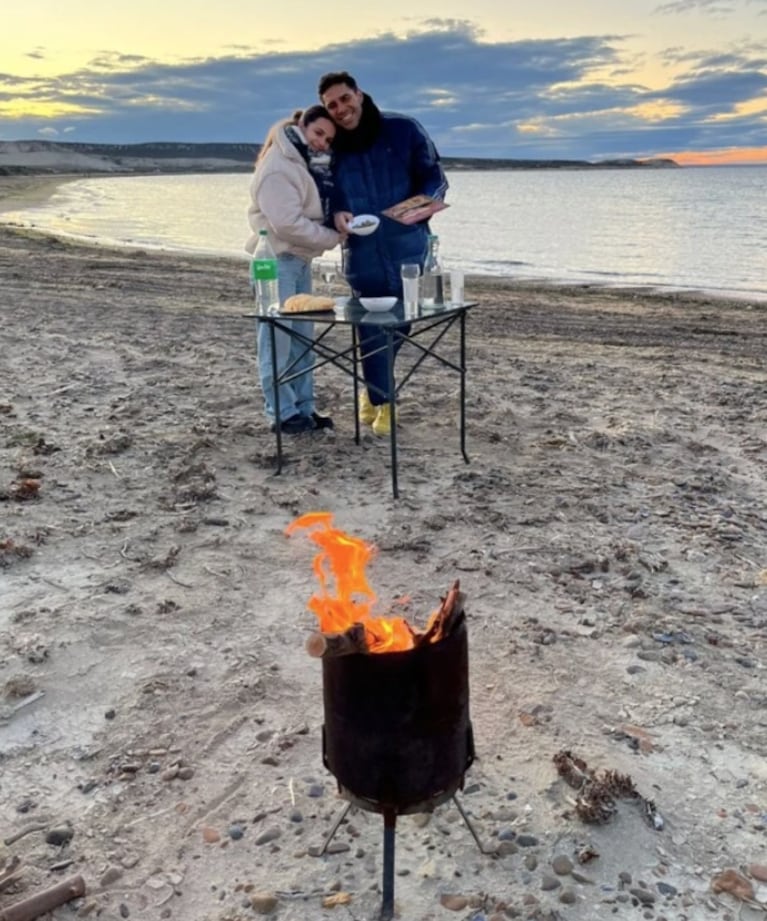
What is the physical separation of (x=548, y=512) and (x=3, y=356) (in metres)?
5.85

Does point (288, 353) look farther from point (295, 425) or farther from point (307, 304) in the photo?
point (307, 304)

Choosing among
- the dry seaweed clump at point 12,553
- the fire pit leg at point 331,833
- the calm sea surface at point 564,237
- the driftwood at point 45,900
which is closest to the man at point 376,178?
the dry seaweed clump at point 12,553

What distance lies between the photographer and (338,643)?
6.85 ft

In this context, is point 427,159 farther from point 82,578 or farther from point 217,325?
point 217,325

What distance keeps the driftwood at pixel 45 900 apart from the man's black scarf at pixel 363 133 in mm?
4189

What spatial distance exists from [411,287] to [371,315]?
28 centimetres

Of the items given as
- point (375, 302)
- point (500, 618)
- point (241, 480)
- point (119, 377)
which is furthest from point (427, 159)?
point (119, 377)

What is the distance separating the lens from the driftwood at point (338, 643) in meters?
2.06

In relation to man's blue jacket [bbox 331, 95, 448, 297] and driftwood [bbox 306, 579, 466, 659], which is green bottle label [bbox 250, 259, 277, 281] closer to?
man's blue jacket [bbox 331, 95, 448, 297]

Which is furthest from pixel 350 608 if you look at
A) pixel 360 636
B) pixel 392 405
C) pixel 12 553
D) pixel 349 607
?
pixel 12 553

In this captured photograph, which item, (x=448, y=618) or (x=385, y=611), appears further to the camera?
(x=385, y=611)

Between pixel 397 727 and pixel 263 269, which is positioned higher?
pixel 263 269

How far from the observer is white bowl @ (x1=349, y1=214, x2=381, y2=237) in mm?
5199

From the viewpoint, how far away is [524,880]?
2.40m
